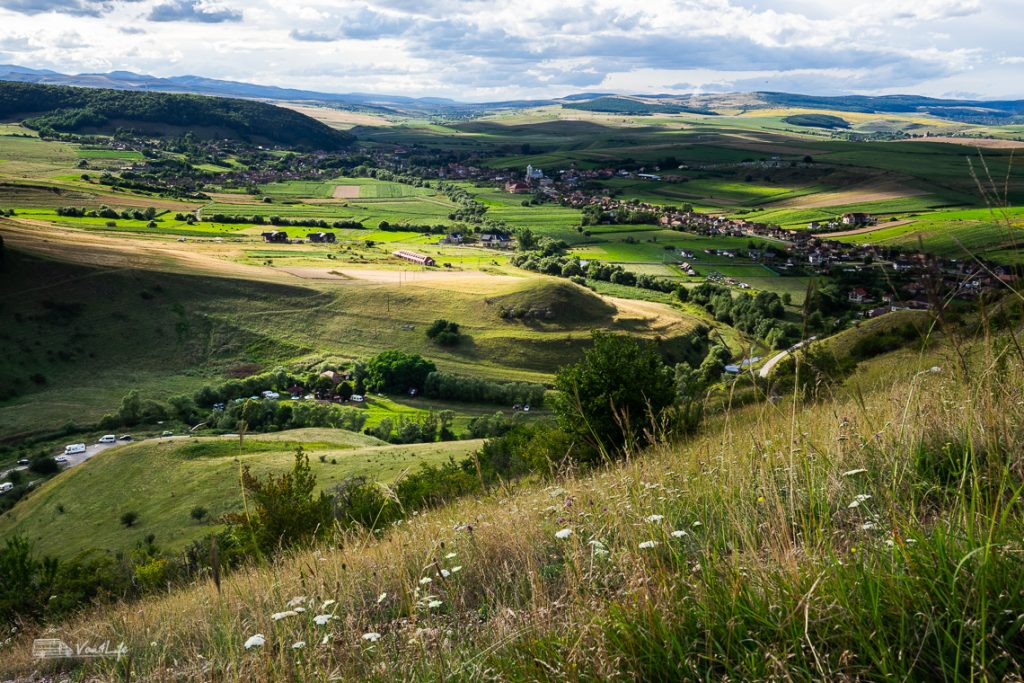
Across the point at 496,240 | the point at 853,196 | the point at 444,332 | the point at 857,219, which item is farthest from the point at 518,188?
the point at 444,332

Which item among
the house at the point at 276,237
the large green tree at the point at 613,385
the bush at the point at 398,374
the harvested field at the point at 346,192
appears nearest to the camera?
the large green tree at the point at 613,385

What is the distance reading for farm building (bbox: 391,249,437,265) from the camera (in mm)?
101719

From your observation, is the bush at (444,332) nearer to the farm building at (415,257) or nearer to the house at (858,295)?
the farm building at (415,257)

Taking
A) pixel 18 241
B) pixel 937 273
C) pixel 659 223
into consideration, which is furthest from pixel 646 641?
pixel 659 223

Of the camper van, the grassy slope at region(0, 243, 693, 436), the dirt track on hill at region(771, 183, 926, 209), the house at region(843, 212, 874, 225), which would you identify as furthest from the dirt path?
the camper van

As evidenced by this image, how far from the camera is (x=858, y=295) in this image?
73.1m

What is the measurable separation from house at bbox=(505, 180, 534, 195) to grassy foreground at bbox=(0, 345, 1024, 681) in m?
173

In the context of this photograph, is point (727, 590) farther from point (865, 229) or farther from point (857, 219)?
point (857, 219)

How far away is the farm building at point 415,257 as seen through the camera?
10172 cm

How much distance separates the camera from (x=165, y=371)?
7150cm

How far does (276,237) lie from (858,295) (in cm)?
8896

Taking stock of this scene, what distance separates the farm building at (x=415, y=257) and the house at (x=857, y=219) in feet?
220

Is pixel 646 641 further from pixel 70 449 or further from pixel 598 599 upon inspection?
pixel 70 449

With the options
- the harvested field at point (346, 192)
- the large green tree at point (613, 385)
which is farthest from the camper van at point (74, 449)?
the harvested field at point (346, 192)
